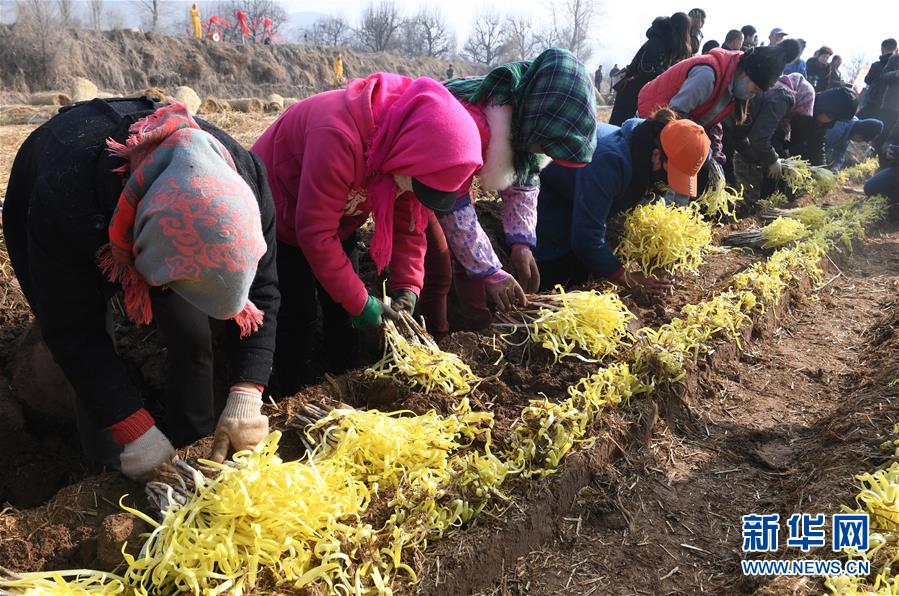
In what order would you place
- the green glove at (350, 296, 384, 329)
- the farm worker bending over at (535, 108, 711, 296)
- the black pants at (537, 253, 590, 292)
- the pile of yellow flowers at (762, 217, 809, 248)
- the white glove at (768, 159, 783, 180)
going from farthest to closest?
the white glove at (768, 159, 783, 180) → the pile of yellow flowers at (762, 217, 809, 248) → the black pants at (537, 253, 590, 292) → the farm worker bending over at (535, 108, 711, 296) → the green glove at (350, 296, 384, 329)

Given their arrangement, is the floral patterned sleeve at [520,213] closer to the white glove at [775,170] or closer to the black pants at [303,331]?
the black pants at [303,331]

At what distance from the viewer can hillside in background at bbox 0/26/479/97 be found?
86.3ft

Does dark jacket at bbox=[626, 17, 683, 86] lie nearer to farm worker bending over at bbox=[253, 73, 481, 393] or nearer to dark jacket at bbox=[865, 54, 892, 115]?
farm worker bending over at bbox=[253, 73, 481, 393]

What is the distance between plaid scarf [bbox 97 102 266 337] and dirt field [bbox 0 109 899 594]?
77cm

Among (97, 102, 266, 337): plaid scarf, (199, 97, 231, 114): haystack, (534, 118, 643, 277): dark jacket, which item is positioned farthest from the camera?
(199, 97, 231, 114): haystack

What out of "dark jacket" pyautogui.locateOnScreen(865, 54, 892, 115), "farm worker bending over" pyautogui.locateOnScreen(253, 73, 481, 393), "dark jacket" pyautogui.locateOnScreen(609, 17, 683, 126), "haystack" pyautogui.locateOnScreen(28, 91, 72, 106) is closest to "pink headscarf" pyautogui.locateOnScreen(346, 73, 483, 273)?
"farm worker bending over" pyautogui.locateOnScreen(253, 73, 481, 393)

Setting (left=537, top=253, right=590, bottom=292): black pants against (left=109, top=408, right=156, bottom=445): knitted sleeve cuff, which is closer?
(left=109, top=408, right=156, bottom=445): knitted sleeve cuff

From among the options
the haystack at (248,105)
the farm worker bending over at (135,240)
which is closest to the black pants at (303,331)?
the farm worker bending over at (135,240)

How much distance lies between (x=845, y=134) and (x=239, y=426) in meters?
12.3

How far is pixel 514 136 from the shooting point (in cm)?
330

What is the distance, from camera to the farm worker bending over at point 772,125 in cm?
701

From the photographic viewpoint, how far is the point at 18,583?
1693mm

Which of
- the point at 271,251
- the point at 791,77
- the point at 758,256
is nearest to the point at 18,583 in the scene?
the point at 271,251

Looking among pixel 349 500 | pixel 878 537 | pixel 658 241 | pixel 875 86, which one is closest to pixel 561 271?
pixel 658 241
